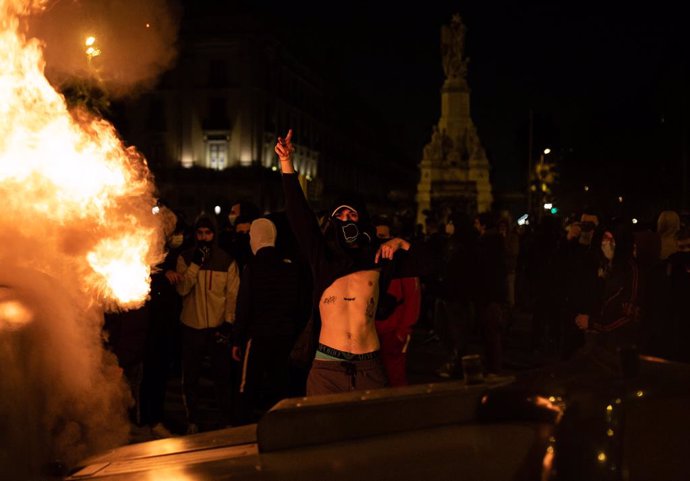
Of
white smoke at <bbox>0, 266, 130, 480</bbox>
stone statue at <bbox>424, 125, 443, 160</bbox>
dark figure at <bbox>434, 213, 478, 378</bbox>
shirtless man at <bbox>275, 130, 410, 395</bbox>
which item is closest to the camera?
white smoke at <bbox>0, 266, 130, 480</bbox>

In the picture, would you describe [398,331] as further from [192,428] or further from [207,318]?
[192,428]

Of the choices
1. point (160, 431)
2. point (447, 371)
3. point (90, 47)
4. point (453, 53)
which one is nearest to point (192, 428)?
point (160, 431)

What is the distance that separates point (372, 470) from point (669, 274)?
6.32 m

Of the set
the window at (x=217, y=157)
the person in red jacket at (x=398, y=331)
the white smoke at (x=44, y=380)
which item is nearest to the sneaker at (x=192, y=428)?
the person in red jacket at (x=398, y=331)

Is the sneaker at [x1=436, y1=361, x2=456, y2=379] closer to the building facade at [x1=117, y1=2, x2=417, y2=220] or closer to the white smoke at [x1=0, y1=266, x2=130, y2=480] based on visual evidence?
the white smoke at [x1=0, y1=266, x2=130, y2=480]

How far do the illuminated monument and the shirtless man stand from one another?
142 feet

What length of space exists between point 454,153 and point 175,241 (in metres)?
41.1

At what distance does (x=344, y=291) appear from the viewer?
5.35m

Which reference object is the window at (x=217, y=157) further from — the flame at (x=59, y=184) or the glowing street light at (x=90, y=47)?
the flame at (x=59, y=184)

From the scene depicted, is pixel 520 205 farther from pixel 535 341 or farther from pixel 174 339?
pixel 174 339

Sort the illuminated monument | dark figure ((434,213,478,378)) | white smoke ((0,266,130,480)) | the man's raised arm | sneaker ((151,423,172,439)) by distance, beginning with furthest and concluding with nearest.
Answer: the illuminated monument
dark figure ((434,213,478,378))
sneaker ((151,423,172,439))
the man's raised arm
white smoke ((0,266,130,480))

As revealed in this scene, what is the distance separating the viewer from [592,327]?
8.08 meters

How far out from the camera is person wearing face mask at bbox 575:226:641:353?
7.76m

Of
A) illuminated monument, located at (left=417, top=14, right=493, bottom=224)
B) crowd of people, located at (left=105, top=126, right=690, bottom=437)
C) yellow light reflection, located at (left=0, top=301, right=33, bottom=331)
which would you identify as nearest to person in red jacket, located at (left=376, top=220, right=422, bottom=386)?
crowd of people, located at (left=105, top=126, right=690, bottom=437)
